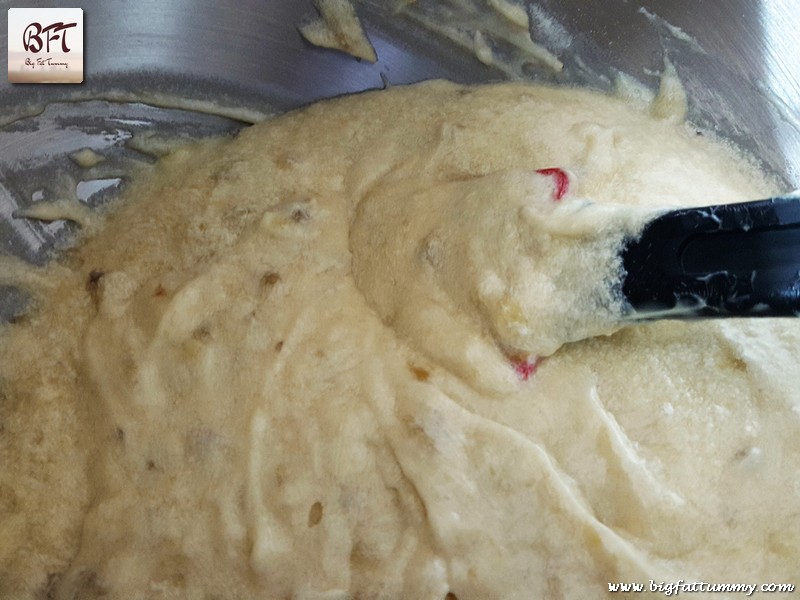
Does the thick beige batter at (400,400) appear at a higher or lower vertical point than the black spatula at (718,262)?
lower

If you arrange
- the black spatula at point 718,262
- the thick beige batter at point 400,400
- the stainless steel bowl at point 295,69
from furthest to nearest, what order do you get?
the stainless steel bowl at point 295,69 → the thick beige batter at point 400,400 → the black spatula at point 718,262

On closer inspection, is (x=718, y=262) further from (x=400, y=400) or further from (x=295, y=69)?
(x=295, y=69)

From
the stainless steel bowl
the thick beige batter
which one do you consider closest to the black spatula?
the thick beige batter

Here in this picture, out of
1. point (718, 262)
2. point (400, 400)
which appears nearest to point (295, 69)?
point (400, 400)

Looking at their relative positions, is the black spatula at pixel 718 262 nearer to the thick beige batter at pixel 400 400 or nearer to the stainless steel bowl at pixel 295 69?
the thick beige batter at pixel 400 400

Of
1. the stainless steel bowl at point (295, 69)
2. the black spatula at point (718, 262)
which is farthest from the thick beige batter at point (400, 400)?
the stainless steel bowl at point (295, 69)
